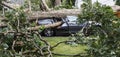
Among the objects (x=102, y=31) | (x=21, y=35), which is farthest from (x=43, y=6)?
(x=102, y=31)

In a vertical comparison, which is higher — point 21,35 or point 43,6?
point 43,6

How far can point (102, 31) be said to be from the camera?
24.2 feet

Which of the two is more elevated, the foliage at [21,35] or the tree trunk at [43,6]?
the tree trunk at [43,6]

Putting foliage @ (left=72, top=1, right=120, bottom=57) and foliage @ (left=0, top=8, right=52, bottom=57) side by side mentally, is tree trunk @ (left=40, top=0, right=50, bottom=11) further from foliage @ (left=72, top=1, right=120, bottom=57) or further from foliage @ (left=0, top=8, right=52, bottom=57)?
foliage @ (left=72, top=1, right=120, bottom=57)

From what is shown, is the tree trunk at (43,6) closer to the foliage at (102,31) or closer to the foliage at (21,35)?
the foliage at (21,35)

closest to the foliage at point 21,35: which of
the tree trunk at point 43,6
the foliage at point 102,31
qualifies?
the tree trunk at point 43,6

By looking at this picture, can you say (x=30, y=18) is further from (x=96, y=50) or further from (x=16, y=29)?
(x=96, y=50)

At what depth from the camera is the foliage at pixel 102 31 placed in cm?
688

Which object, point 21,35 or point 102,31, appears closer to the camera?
point 102,31

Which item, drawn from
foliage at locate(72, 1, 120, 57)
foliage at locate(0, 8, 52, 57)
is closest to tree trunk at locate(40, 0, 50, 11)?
foliage at locate(0, 8, 52, 57)

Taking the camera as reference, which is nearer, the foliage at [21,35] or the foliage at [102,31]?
the foliage at [102,31]

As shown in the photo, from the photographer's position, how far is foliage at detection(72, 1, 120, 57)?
6.88m

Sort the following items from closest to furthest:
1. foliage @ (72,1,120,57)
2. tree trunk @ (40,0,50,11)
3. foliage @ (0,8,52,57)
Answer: foliage @ (72,1,120,57) → foliage @ (0,8,52,57) → tree trunk @ (40,0,50,11)

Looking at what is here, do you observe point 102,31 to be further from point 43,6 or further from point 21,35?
point 43,6
